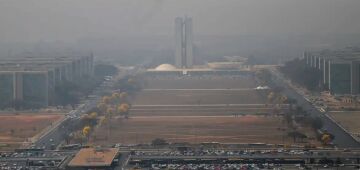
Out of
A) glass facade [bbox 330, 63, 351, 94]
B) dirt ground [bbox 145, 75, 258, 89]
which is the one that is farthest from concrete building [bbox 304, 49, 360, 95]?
dirt ground [bbox 145, 75, 258, 89]

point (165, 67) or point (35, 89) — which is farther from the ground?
point (165, 67)

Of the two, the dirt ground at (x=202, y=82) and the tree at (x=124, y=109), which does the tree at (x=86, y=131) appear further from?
the dirt ground at (x=202, y=82)

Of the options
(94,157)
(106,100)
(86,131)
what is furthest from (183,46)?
(94,157)

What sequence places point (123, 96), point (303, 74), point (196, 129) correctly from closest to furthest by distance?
point (196, 129), point (123, 96), point (303, 74)

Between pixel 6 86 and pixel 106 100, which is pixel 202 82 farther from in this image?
pixel 6 86

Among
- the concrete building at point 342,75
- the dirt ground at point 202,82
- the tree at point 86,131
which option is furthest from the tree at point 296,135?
the dirt ground at point 202,82

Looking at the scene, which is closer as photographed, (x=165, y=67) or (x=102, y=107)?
(x=102, y=107)

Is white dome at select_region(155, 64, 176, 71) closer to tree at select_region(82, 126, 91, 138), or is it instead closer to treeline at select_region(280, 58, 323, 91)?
treeline at select_region(280, 58, 323, 91)
